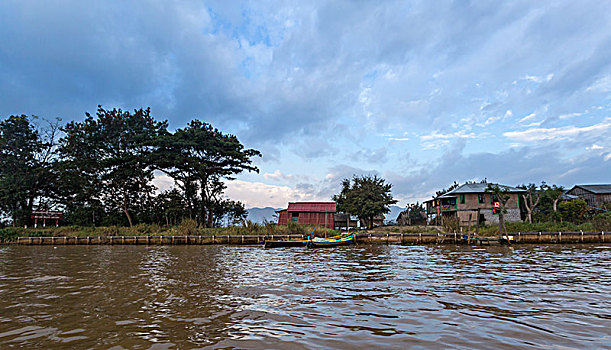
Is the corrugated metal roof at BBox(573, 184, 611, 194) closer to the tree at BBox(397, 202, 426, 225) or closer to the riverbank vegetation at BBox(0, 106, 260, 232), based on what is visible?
the tree at BBox(397, 202, 426, 225)

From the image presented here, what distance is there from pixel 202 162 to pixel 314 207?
611 inches

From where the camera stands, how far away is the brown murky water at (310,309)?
554 centimetres

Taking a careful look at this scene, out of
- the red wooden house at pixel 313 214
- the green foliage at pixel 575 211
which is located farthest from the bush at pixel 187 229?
the green foliage at pixel 575 211

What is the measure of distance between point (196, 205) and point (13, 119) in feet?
75.2

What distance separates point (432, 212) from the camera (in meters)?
51.9

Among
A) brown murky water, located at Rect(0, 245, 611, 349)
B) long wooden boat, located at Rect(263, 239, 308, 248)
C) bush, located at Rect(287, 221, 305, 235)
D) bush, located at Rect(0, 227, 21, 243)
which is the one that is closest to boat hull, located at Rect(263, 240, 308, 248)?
long wooden boat, located at Rect(263, 239, 308, 248)

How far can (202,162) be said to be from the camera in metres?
38.2

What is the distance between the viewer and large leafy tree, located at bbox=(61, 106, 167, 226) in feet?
120

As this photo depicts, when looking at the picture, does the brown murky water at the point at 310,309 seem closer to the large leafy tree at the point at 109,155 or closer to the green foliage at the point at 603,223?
the green foliage at the point at 603,223

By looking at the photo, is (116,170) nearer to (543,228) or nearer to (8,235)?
(8,235)

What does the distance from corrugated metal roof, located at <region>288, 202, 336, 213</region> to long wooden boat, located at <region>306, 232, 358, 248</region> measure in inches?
564

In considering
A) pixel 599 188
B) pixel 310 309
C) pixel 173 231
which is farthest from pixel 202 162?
pixel 599 188

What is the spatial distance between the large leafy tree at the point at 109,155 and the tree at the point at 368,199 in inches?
1040

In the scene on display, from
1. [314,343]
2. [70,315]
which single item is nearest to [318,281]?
[314,343]
